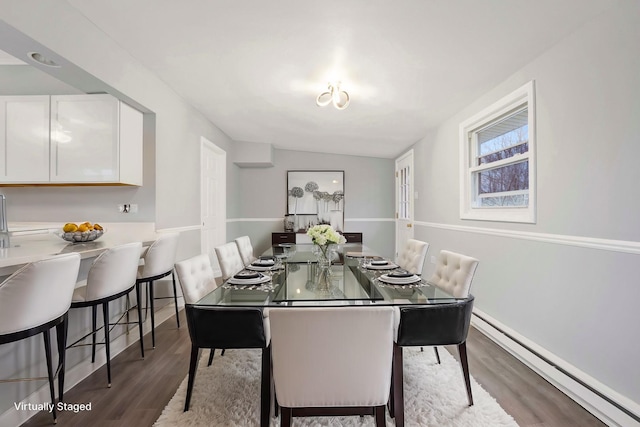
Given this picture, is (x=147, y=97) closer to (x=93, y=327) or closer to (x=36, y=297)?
(x=93, y=327)

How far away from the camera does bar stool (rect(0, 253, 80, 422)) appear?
1.36 meters

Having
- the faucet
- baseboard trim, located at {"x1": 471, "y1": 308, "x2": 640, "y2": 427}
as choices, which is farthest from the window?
the faucet

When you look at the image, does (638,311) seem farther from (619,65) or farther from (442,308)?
(619,65)

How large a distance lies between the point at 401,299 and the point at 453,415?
71 centimetres

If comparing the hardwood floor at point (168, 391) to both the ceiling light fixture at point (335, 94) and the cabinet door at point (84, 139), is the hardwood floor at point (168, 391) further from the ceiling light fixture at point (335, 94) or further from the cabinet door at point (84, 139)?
the ceiling light fixture at point (335, 94)

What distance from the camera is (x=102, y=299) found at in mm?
1973

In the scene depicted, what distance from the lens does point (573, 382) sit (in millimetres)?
1921

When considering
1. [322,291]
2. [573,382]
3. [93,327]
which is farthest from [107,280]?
[573,382]

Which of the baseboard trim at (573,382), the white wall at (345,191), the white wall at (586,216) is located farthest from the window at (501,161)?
the white wall at (345,191)

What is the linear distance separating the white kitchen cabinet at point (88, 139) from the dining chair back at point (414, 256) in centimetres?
271

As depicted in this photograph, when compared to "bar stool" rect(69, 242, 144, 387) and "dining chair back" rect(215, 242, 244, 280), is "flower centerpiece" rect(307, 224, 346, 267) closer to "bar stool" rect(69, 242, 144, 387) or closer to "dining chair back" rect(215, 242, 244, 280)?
"dining chair back" rect(215, 242, 244, 280)

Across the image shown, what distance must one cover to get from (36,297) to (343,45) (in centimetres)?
243

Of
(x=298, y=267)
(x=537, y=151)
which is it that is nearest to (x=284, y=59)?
(x=298, y=267)

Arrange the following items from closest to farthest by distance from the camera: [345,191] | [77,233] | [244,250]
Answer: [77,233] → [244,250] → [345,191]
